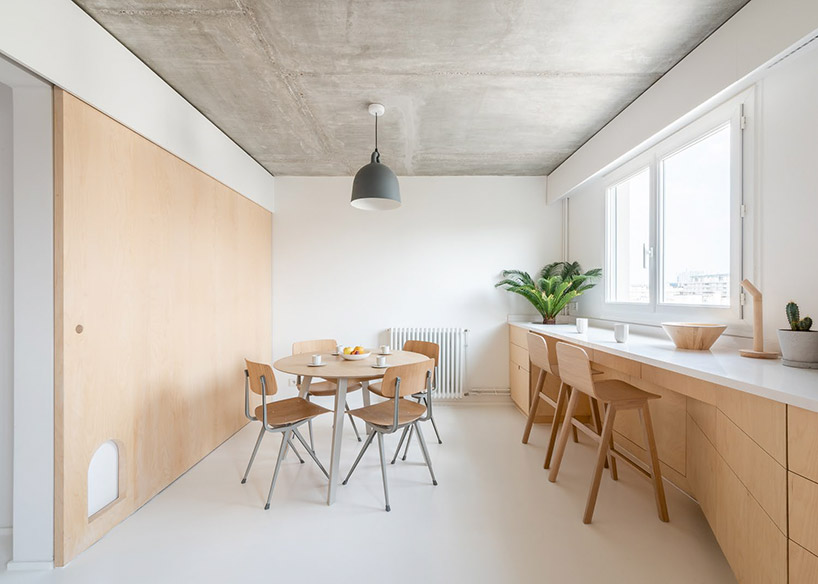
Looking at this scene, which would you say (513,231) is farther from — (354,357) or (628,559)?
(628,559)

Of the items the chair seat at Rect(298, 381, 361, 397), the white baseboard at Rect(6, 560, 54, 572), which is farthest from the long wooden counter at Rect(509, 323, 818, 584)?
the white baseboard at Rect(6, 560, 54, 572)

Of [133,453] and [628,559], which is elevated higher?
[133,453]

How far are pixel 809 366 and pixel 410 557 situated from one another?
2.01 meters

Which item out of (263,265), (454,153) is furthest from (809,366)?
(263,265)

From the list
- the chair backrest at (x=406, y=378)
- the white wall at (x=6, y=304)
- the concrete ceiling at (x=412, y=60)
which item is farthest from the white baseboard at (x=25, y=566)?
the concrete ceiling at (x=412, y=60)

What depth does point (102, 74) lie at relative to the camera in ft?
6.33

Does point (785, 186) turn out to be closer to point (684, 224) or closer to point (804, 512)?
point (684, 224)

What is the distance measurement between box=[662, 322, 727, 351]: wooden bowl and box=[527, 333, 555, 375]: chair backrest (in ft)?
2.78

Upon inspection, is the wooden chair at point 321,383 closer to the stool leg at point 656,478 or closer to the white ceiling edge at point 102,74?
the white ceiling edge at point 102,74

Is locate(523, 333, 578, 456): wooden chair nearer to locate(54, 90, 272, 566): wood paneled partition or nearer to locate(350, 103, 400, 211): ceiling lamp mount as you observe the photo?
locate(350, 103, 400, 211): ceiling lamp mount

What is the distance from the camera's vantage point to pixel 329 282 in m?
4.48

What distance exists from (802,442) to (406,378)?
1.75 metres

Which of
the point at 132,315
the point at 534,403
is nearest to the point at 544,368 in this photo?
the point at 534,403

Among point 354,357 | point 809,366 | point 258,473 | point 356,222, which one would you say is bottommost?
point 258,473
